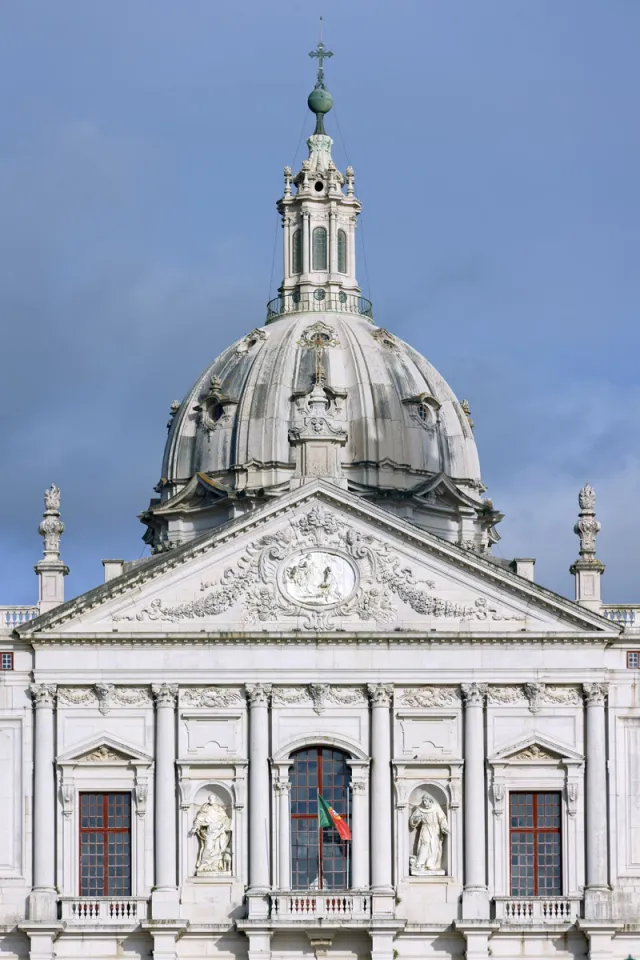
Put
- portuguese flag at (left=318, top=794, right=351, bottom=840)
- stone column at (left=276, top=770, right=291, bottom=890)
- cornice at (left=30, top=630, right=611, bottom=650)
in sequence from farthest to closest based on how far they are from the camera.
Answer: cornice at (left=30, top=630, right=611, bottom=650)
portuguese flag at (left=318, top=794, right=351, bottom=840)
stone column at (left=276, top=770, right=291, bottom=890)

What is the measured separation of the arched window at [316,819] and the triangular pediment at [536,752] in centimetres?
380

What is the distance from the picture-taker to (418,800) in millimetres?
84250

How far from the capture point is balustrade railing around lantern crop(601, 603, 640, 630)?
8538 centimetres

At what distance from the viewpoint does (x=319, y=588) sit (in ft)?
278

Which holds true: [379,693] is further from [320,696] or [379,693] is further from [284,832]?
[284,832]

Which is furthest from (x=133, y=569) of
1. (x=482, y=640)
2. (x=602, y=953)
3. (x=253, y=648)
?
(x=602, y=953)

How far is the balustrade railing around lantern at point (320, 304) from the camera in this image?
102750 millimetres

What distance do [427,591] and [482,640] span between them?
181 centimetres

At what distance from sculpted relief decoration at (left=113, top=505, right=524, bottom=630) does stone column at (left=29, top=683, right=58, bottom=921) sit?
9.07 ft

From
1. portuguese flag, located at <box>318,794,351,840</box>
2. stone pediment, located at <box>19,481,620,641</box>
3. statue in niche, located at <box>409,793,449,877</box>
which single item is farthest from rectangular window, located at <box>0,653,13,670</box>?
statue in niche, located at <box>409,793,449,877</box>

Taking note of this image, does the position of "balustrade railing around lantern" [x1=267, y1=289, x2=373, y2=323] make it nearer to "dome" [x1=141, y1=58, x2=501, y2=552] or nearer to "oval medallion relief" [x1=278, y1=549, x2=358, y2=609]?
"dome" [x1=141, y1=58, x2=501, y2=552]

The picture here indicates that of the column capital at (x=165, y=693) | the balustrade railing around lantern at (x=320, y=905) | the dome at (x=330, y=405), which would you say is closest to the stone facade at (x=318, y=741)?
the column capital at (x=165, y=693)

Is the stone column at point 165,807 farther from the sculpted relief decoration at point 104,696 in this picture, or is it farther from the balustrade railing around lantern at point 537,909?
the balustrade railing around lantern at point 537,909

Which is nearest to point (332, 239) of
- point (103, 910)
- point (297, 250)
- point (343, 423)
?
point (297, 250)
